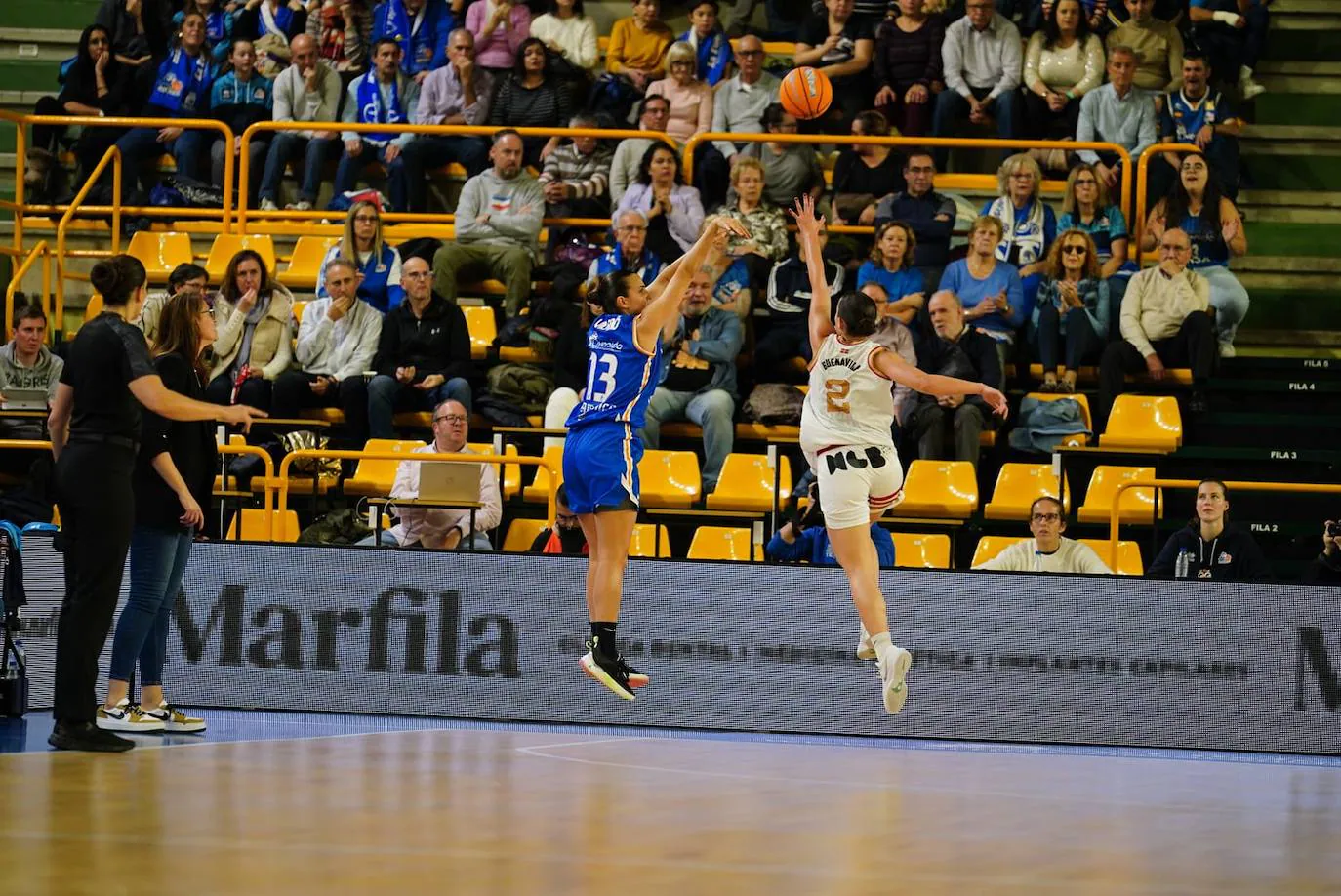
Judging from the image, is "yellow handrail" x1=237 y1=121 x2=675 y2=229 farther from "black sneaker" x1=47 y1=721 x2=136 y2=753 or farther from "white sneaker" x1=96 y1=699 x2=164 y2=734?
"black sneaker" x1=47 y1=721 x2=136 y2=753

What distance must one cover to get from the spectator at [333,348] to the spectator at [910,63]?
4925mm

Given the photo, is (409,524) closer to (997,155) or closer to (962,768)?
(962,768)

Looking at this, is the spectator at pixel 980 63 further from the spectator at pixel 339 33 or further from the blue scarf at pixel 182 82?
the blue scarf at pixel 182 82

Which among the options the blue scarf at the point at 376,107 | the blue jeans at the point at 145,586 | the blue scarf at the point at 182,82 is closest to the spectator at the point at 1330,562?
the blue jeans at the point at 145,586

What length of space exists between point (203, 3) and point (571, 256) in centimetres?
500

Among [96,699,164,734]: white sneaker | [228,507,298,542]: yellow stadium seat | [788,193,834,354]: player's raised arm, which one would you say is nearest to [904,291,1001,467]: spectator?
[788,193,834,354]: player's raised arm

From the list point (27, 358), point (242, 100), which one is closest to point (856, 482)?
point (27, 358)

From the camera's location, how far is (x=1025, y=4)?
53.0 feet

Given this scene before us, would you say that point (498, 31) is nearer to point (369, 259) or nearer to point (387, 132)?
point (387, 132)

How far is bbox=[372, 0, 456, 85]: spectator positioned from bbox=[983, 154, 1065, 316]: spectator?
5.47 metres

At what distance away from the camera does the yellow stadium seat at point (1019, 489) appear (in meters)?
12.3

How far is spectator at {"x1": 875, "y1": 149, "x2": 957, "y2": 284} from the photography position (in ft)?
46.4

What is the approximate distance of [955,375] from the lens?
500 inches

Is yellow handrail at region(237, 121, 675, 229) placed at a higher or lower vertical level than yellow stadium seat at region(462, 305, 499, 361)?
higher
